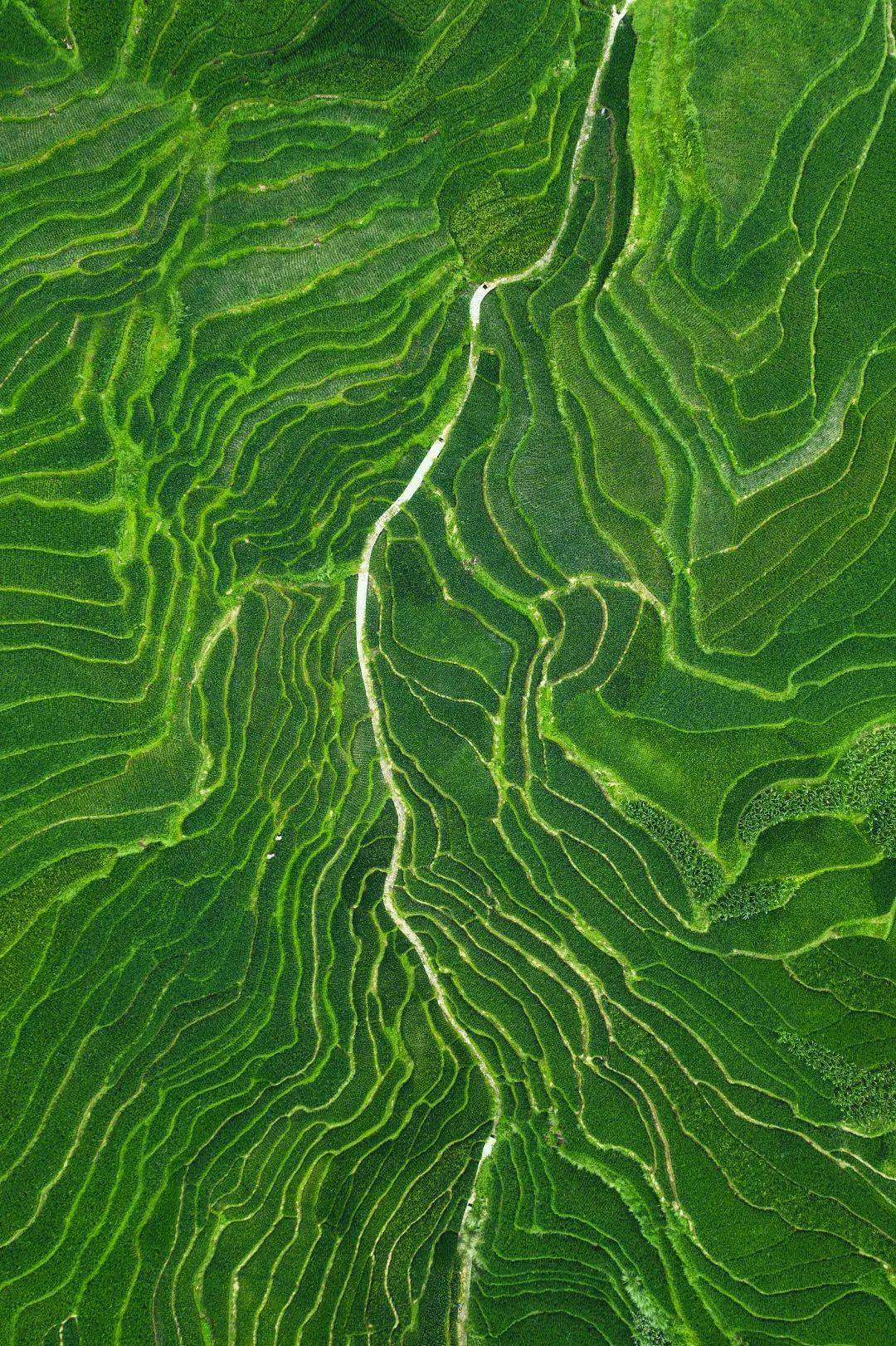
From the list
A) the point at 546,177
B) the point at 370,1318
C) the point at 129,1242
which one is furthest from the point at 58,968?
the point at 546,177

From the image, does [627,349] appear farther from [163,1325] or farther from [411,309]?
[163,1325]

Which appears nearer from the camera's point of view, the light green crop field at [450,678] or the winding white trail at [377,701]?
the light green crop field at [450,678]

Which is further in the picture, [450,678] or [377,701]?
[377,701]

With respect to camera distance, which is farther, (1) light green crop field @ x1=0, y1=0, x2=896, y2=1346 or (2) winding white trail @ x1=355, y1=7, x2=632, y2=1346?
(2) winding white trail @ x1=355, y1=7, x2=632, y2=1346
